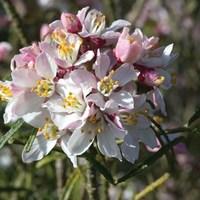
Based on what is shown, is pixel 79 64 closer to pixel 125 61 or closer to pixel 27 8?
pixel 125 61

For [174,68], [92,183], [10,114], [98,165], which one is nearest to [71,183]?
[92,183]

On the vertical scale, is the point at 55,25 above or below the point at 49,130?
above

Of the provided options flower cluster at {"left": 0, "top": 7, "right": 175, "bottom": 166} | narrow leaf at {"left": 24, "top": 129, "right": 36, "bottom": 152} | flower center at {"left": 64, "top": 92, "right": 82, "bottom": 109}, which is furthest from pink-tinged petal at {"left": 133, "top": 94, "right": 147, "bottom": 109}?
narrow leaf at {"left": 24, "top": 129, "right": 36, "bottom": 152}

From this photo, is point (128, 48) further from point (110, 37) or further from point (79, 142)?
point (79, 142)

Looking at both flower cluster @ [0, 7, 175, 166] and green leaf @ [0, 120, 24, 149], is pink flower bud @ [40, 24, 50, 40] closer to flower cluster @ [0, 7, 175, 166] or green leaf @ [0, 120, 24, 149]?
flower cluster @ [0, 7, 175, 166]

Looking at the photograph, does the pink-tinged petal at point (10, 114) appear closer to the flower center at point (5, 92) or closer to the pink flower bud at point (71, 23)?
the flower center at point (5, 92)

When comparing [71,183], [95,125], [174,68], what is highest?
[95,125]

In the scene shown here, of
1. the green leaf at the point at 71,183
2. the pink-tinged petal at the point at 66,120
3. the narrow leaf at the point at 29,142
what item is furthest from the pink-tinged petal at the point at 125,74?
the green leaf at the point at 71,183
